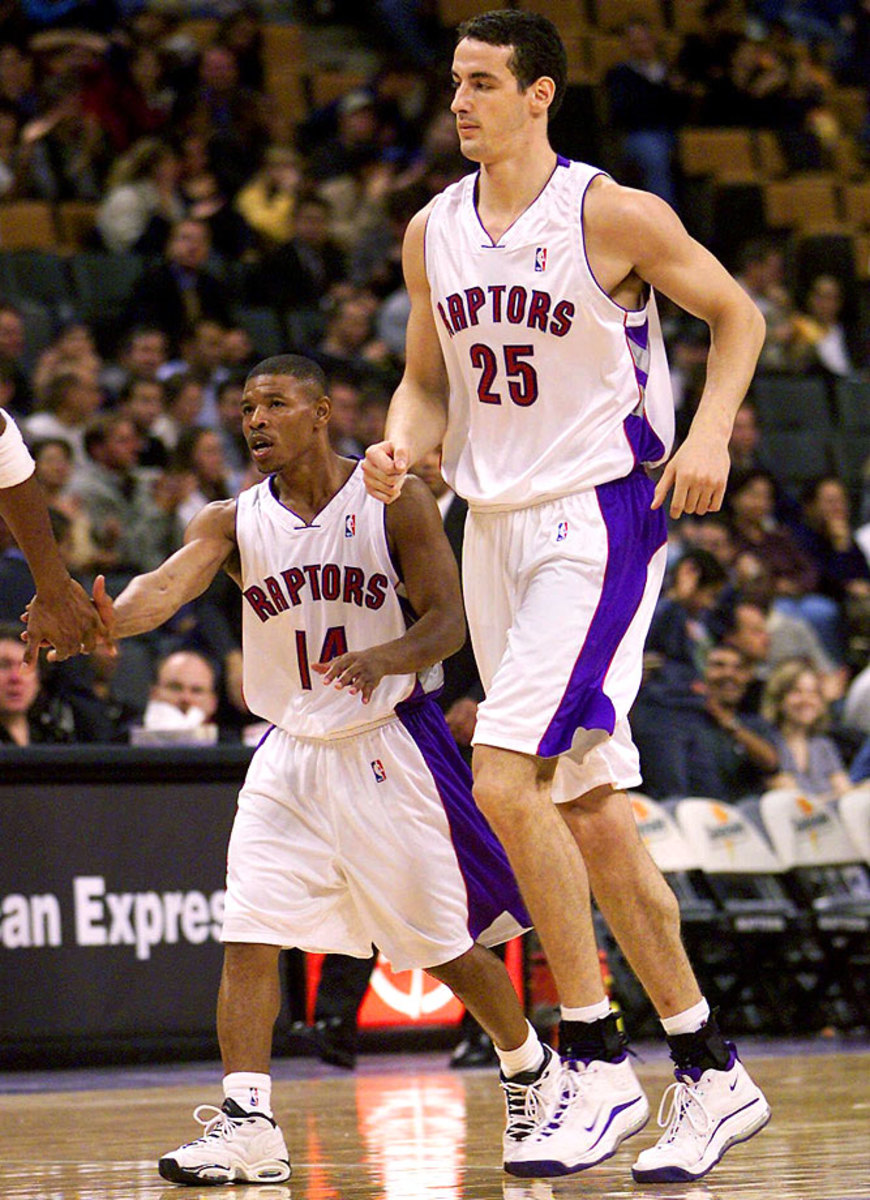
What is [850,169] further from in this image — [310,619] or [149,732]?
[310,619]

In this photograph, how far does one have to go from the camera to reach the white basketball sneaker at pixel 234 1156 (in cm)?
489

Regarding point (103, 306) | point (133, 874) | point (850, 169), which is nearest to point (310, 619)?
point (133, 874)

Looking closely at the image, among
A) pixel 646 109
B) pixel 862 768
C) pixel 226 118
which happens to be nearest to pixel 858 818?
pixel 862 768

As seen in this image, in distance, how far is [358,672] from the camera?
5.02 meters

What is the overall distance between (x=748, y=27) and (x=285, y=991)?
12375 mm

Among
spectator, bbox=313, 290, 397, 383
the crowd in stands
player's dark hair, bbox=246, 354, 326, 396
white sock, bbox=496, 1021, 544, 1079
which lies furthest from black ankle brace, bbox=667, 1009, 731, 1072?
spectator, bbox=313, 290, 397, 383

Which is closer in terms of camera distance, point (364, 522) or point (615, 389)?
point (615, 389)

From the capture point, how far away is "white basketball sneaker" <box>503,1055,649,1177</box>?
15.5 ft

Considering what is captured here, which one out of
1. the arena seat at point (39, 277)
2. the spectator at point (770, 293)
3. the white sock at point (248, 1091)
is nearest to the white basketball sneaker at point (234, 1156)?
the white sock at point (248, 1091)

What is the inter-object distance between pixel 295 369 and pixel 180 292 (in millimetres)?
7070

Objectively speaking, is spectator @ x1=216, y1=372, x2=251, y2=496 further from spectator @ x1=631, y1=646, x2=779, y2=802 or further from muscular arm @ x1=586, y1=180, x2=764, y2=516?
muscular arm @ x1=586, y1=180, x2=764, y2=516

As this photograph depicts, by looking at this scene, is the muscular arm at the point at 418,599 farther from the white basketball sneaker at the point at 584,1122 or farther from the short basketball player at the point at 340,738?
the white basketball sneaker at the point at 584,1122

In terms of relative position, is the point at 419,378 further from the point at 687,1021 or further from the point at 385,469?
the point at 687,1021

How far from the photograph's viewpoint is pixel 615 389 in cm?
491
